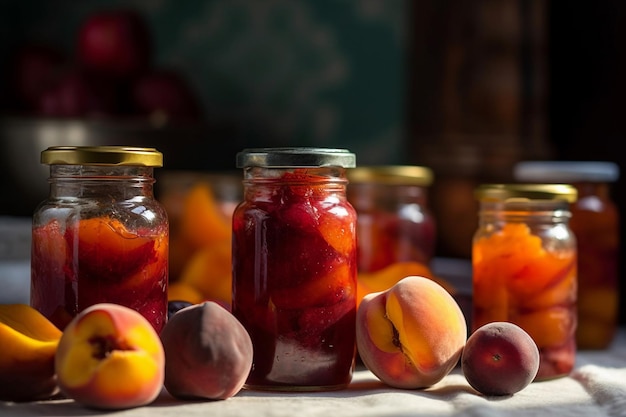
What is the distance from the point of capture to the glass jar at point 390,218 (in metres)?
1.41

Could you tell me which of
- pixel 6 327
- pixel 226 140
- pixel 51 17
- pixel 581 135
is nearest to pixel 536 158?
pixel 581 135

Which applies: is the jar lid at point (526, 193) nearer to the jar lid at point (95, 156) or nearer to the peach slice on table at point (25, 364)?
the jar lid at point (95, 156)

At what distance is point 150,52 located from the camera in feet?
6.45

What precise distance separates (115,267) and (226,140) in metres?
1.04

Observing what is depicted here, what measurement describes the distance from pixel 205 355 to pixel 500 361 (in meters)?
0.29

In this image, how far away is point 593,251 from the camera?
1.29 metres

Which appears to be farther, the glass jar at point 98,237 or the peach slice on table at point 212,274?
the peach slice on table at point 212,274

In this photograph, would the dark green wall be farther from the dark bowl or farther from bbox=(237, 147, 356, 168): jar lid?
bbox=(237, 147, 356, 168): jar lid

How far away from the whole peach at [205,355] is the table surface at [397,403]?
2 centimetres

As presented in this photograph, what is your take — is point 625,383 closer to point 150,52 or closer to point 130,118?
point 130,118

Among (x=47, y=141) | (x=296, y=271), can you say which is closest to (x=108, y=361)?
(x=296, y=271)

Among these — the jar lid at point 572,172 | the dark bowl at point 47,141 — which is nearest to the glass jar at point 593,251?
the jar lid at point 572,172

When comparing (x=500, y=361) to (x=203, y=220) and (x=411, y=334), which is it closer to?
(x=411, y=334)

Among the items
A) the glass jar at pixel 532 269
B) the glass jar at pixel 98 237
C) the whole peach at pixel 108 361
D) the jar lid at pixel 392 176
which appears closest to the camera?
the whole peach at pixel 108 361
